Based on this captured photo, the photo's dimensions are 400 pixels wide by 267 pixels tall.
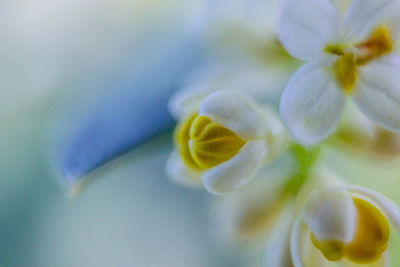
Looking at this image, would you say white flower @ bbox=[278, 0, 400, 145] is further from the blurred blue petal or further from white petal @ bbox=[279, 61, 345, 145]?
the blurred blue petal

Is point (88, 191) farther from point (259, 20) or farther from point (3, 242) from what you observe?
point (259, 20)

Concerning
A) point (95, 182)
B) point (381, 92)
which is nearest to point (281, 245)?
point (381, 92)

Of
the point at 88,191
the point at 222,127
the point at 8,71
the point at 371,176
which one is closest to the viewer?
the point at 222,127

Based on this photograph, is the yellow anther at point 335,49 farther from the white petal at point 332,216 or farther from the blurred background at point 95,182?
the blurred background at point 95,182

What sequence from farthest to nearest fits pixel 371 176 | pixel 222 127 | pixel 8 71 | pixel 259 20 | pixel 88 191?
pixel 8 71 → pixel 88 191 → pixel 371 176 → pixel 259 20 → pixel 222 127

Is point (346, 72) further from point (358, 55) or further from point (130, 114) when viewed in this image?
point (130, 114)

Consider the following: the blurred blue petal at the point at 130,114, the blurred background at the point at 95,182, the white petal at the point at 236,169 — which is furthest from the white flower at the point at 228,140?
the blurred background at the point at 95,182

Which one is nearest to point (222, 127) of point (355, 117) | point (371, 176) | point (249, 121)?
point (249, 121)
